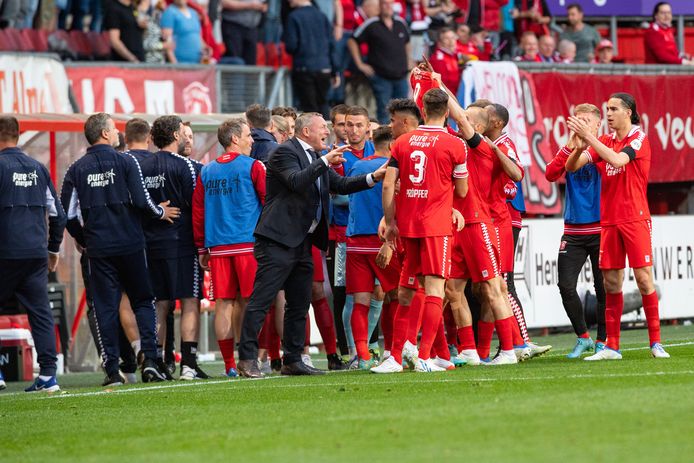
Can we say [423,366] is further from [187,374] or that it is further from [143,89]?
[143,89]

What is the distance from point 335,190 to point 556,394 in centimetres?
358

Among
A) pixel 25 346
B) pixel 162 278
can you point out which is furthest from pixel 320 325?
pixel 25 346

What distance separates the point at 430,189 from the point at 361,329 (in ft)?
6.52

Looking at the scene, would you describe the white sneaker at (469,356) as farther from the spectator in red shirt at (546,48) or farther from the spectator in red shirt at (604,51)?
the spectator in red shirt at (604,51)

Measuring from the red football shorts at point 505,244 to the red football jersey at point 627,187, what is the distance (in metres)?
0.93

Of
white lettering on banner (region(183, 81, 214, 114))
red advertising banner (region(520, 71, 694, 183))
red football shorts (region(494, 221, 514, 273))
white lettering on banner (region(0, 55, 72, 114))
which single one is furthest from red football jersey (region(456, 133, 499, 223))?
red advertising banner (region(520, 71, 694, 183))

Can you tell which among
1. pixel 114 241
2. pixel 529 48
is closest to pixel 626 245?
pixel 114 241

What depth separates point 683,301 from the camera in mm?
20500

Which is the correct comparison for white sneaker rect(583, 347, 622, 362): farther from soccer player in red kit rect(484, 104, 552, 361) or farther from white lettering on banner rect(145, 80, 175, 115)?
white lettering on banner rect(145, 80, 175, 115)

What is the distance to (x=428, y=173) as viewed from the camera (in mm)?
11305

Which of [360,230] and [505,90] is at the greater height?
[505,90]

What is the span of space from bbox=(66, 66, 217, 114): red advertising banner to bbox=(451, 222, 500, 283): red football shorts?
7.67m

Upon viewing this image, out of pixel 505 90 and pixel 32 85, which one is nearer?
pixel 32 85

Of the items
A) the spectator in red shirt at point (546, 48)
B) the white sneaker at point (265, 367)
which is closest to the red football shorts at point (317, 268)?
the white sneaker at point (265, 367)
